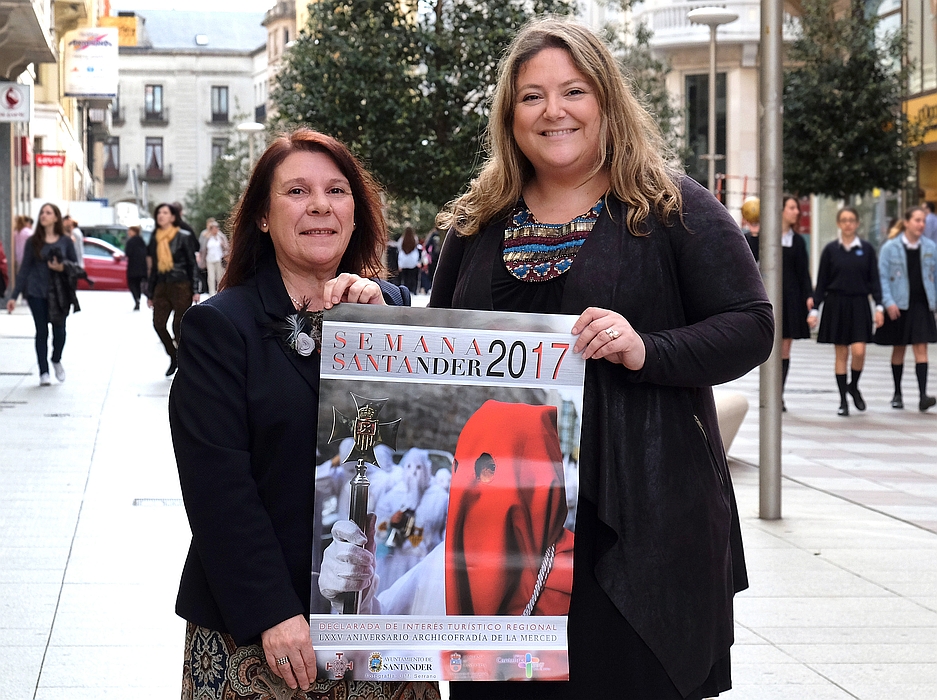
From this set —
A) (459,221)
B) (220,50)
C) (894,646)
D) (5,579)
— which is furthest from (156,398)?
(220,50)

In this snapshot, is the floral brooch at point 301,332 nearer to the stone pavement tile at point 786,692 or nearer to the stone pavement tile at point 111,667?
the stone pavement tile at point 111,667

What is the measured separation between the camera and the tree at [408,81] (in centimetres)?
2023

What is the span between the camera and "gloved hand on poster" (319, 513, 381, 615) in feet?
8.21

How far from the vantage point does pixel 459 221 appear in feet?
10.0

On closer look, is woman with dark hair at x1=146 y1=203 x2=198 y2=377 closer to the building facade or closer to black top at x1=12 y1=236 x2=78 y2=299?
black top at x1=12 y1=236 x2=78 y2=299

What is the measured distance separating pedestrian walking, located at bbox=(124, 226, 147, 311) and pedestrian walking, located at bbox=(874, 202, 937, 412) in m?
18.0

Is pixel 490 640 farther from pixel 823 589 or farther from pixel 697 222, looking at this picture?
pixel 823 589

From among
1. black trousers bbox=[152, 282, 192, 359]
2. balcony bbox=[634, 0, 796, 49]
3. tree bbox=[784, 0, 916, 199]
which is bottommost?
black trousers bbox=[152, 282, 192, 359]

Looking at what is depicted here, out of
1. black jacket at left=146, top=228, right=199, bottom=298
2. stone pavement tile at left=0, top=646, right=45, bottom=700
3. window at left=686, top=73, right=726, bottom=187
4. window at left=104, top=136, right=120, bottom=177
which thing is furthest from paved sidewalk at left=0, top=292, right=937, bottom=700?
window at left=104, top=136, right=120, bottom=177

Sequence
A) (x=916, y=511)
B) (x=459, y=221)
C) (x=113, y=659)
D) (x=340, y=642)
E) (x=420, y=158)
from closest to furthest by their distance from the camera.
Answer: (x=340, y=642) → (x=459, y=221) → (x=113, y=659) → (x=916, y=511) → (x=420, y=158)

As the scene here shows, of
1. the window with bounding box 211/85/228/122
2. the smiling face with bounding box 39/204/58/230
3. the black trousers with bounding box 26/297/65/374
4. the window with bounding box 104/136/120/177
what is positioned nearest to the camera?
the black trousers with bounding box 26/297/65/374

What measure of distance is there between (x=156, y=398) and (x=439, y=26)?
949 centimetres

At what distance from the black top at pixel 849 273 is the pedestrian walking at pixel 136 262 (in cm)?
1756

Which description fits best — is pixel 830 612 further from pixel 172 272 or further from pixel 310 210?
pixel 172 272
